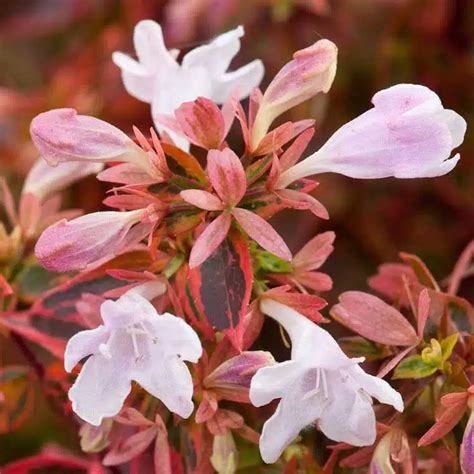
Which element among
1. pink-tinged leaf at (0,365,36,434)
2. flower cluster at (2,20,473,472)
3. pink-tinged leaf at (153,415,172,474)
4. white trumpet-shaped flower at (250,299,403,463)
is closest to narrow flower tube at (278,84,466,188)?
flower cluster at (2,20,473,472)

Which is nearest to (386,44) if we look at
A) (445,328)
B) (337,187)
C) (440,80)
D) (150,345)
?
(440,80)

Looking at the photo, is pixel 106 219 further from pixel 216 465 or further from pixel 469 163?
pixel 469 163

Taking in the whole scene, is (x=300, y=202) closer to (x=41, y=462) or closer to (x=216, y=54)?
(x=216, y=54)

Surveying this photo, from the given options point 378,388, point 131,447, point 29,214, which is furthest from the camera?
point 29,214

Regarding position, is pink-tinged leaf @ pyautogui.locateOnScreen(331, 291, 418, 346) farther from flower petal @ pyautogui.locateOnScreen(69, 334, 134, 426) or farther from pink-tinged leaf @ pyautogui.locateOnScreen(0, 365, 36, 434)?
pink-tinged leaf @ pyautogui.locateOnScreen(0, 365, 36, 434)

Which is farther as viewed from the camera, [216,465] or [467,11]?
[467,11]

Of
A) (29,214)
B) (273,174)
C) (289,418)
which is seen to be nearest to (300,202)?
(273,174)

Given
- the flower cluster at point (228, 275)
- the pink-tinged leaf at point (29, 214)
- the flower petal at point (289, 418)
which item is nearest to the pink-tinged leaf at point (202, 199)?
the flower cluster at point (228, 275)
